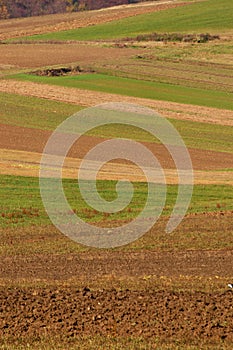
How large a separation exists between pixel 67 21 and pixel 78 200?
3060 inches

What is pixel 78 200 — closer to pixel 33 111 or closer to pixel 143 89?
pixel 33 111

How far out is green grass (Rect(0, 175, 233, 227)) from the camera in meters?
27.4

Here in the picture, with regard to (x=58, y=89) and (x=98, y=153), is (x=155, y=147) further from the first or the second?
(x=58, y=89)

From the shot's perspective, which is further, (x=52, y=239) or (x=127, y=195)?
(x=127, y=195)

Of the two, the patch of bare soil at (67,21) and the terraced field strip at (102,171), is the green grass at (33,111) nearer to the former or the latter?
the terraced field strip at (102,171)

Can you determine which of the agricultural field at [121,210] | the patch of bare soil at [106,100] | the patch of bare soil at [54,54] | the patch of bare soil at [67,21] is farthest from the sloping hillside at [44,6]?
the patch of bare soil at [106,100]

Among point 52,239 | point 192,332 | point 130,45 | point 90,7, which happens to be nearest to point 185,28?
point 130,45

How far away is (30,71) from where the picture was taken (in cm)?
6831

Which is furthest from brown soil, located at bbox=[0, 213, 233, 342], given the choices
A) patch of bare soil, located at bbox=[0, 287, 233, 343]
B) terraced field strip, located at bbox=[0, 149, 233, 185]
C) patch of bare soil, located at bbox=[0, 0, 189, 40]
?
patch of bare soil, located at bbox=[0, 0, 189, 40]

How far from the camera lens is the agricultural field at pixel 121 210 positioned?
14781 mm

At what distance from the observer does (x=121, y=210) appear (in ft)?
95.1

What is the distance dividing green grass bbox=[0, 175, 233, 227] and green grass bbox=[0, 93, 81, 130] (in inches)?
634

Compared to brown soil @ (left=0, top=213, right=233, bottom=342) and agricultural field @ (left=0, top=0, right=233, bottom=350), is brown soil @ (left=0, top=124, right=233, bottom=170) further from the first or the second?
brown soil @ (left=0, top=213, right=233, bottom=342)

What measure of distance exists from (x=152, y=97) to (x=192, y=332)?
46.7 meters
